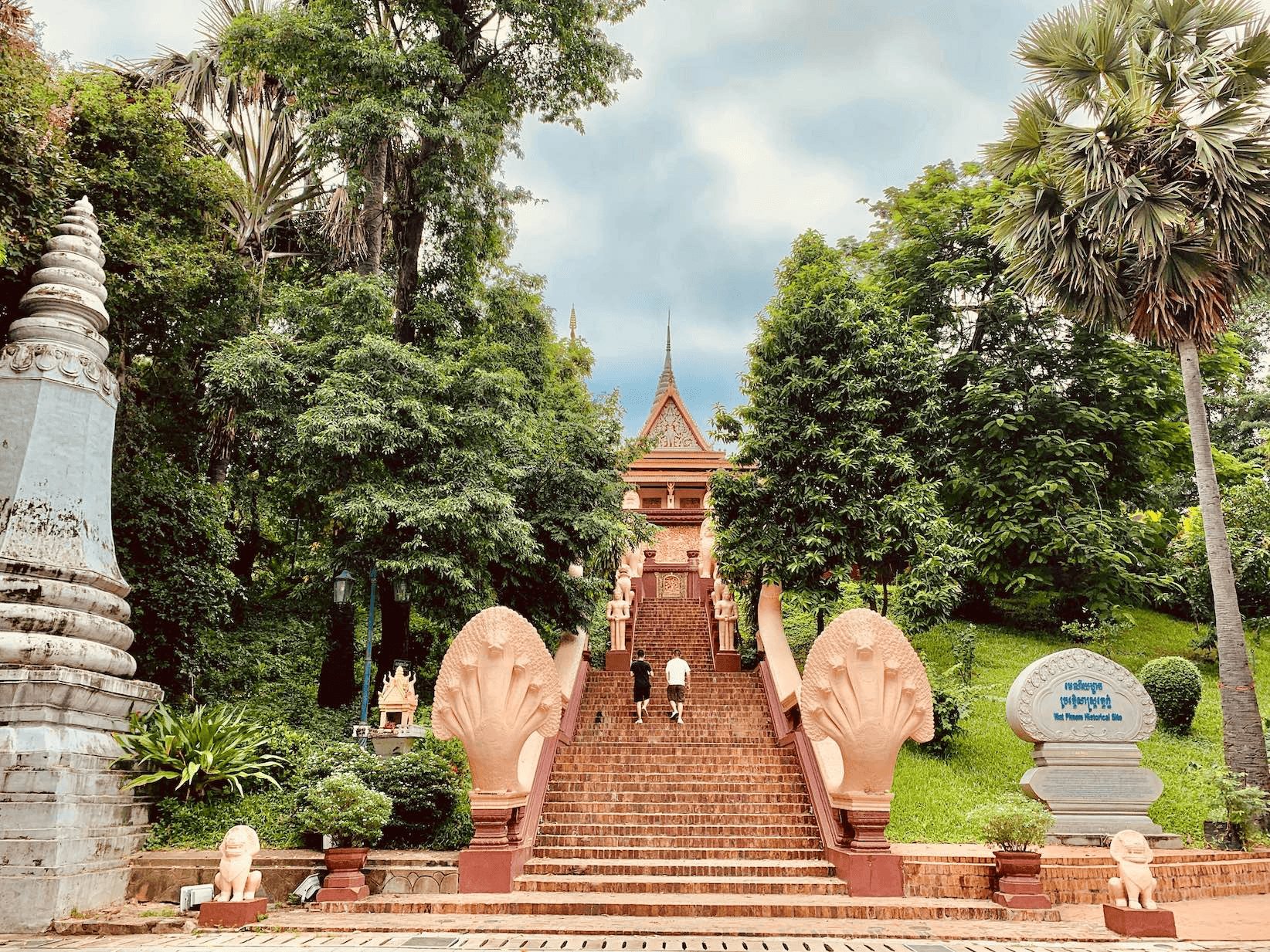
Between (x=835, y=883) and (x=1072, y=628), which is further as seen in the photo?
(x=1072, y=628)

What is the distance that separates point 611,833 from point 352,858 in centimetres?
278

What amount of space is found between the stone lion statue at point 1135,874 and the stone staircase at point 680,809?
2.24m

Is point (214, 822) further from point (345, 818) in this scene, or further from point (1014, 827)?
point (1014, 827)

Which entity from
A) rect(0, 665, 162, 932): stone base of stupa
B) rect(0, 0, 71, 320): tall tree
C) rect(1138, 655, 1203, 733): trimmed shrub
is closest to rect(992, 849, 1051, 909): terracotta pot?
rect(1138, 655, 1203, 733): trimmed shrub

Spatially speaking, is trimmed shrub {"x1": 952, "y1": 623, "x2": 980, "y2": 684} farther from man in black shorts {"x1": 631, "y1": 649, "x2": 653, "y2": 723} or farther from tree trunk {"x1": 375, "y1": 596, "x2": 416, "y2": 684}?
tree trunk {"x1": 375, "y1": 596, "x2": 416, "y2": 684}

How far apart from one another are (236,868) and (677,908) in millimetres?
3403

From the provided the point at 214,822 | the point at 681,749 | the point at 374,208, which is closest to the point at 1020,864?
the point at 681,749

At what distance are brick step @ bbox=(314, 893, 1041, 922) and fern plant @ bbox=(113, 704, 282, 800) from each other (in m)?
2.11

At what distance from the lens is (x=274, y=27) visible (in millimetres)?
11516

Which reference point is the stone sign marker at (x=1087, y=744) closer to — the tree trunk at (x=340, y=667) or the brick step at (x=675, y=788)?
the brick step at (x=675, y=788)

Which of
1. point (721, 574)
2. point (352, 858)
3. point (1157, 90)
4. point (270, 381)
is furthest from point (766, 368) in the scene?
point (352, 858)

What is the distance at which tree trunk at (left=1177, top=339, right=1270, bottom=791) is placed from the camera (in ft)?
32.6

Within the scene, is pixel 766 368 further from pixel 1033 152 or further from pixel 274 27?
pixel 274 27

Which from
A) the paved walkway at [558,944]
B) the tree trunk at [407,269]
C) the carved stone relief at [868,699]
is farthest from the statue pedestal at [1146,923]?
the tree trunk at [407,269]
